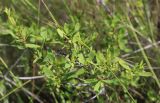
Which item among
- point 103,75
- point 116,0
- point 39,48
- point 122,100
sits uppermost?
point 116,0

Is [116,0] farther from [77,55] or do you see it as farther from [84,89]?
[77,55]

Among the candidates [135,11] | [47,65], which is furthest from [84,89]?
[135,11]

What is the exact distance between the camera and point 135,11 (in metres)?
1.76

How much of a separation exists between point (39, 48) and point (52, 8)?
0.91 meters

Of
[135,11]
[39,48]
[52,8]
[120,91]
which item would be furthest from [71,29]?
[52,8]

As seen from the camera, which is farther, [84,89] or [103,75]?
→ [84,89]

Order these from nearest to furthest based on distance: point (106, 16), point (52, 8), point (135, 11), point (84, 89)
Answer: point (84, 89), point (106, 16), point (135, 11), point (52, 8)

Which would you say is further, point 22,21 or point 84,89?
point 22,21

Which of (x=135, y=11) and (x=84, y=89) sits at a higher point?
(x=135, y=11)

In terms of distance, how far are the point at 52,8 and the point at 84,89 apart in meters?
0.79

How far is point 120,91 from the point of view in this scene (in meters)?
1.48

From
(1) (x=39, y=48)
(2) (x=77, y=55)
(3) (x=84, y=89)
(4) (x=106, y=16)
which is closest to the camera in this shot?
(2) (x=77, y=55)

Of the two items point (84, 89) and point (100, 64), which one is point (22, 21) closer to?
point (84, 89)

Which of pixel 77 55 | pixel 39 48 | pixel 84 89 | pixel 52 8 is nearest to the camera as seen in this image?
pixel 77 55
